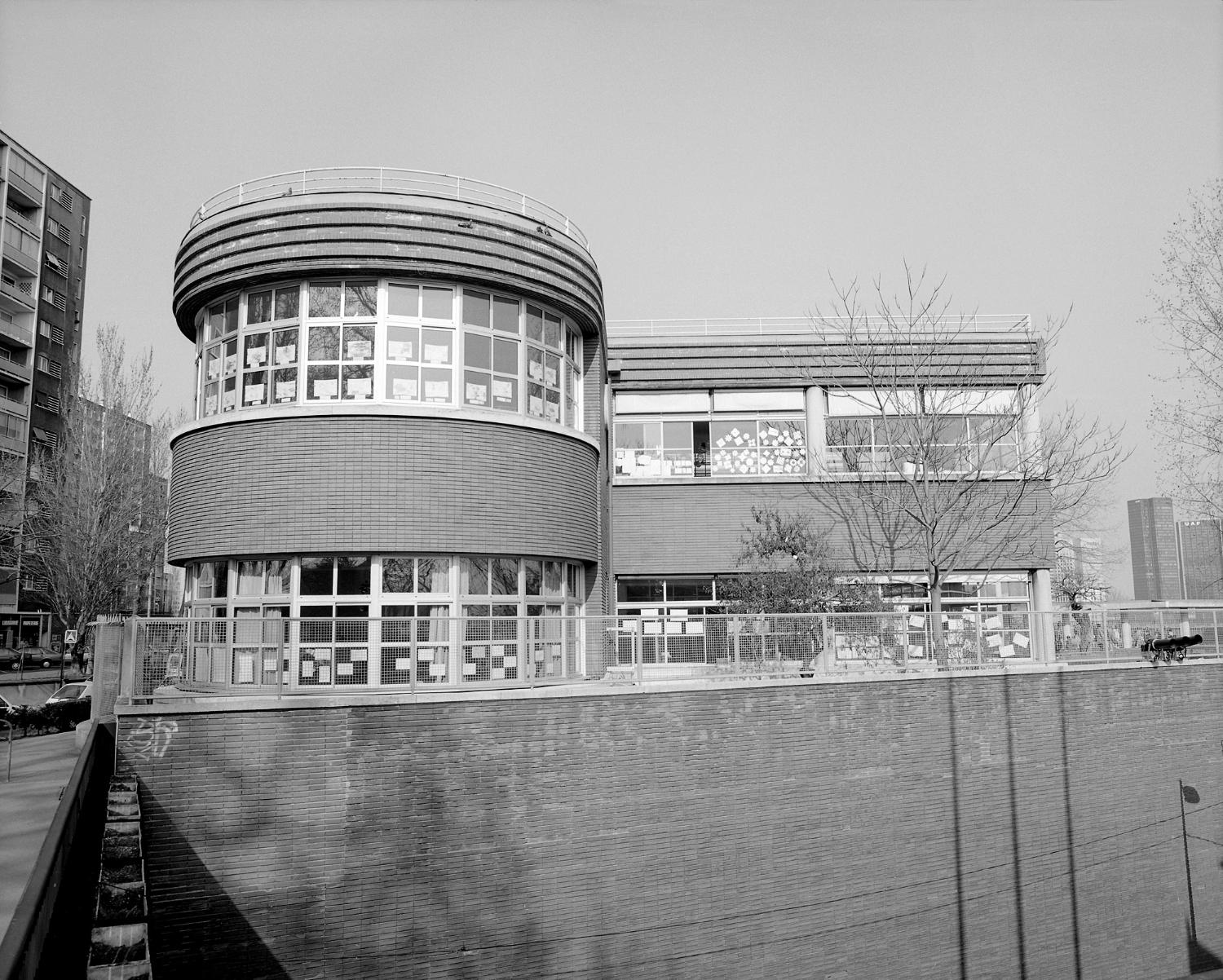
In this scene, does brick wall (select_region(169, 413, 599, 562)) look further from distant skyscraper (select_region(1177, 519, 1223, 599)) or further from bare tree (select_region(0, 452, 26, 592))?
bare tree (select_region(0, 452, 26, 592))

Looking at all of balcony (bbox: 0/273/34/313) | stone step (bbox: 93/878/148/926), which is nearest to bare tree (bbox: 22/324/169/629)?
balcony (bbox: 0/273/34/313)

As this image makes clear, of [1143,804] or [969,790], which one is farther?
[1143,804]

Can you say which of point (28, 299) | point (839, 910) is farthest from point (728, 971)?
point (28, 299)

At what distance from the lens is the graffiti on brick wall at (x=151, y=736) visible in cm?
999

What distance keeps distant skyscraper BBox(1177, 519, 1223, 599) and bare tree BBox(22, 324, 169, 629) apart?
115 ft

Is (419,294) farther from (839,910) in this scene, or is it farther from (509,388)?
(839,910)

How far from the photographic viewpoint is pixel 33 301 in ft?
173

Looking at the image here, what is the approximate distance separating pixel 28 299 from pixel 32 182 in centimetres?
685

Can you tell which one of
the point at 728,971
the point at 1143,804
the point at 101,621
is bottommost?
the point at 728,971

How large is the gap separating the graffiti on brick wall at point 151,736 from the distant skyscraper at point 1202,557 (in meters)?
24.5

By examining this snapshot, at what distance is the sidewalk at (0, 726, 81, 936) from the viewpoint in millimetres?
9617

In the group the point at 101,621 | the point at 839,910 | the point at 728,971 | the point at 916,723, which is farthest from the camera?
the point at 916,723

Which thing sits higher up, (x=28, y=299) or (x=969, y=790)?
(x=28, y=299)

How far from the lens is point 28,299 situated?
172 feet
